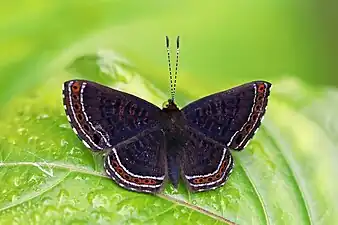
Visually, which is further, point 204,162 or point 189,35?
point 189,35

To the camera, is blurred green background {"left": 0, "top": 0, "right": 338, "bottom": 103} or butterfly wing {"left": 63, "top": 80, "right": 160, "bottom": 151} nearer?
butterfly wing {"left": 63, "top": 80, "right": 160, "bottom": 151}

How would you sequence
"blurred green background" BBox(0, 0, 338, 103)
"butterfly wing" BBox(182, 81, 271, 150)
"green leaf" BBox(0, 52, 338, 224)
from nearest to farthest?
"green leaf" BBox(0, 52, 338, 224) → "butterfly wing" BBox(182, 81, 271, 150) → "blurred green background" BBox(0, 0, 338, 103)

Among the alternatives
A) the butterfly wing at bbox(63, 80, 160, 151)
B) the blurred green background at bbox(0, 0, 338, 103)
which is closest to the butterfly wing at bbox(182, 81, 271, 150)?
the butterfly wing at bbox(63, 80, 160, 151)

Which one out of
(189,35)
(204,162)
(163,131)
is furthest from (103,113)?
(189,35)

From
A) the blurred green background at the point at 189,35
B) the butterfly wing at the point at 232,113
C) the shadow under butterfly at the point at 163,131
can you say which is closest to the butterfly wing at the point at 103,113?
the shadow under butterfly at the point at 163,131

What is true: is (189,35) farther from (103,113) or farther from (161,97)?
(103,113)

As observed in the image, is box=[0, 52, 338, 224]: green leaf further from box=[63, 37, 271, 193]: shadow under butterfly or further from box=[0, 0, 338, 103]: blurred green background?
box=[0, 0, 338, 103]: blurred green background

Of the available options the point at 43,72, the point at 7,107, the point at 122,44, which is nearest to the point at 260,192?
the point at 7,107

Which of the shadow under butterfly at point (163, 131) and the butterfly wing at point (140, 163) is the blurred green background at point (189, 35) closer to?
the shadow under butterfly at point (163, 131)
